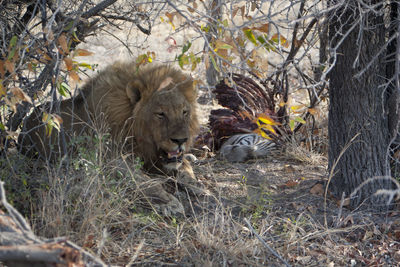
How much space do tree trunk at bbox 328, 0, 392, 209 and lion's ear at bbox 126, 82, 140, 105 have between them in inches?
77.3

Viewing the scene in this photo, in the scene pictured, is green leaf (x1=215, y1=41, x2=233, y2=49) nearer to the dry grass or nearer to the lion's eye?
the dry grass

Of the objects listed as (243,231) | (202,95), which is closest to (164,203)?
(243,231)

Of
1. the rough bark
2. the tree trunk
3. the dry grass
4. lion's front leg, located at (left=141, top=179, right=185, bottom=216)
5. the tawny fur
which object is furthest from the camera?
the tawny fur

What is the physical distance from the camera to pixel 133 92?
5.18 m

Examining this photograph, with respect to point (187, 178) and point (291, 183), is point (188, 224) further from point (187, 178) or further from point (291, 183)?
point (291, 183)

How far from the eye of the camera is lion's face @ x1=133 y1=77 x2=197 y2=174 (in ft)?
16.2

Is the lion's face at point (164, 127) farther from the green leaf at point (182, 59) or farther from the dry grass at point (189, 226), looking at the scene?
the green leaf at point (182, 59)

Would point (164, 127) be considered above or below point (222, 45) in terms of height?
below

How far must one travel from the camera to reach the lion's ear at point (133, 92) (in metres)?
5.14

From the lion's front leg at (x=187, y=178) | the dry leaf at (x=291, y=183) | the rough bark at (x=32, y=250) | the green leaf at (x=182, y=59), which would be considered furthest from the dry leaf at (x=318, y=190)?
the rough bark at (x=32, y=250)

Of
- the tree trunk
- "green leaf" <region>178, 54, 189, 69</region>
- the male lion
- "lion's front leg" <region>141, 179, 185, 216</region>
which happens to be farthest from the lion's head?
the tree trunk

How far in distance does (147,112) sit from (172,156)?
0.52 meters

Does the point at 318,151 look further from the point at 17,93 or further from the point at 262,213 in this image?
the point at 17,93

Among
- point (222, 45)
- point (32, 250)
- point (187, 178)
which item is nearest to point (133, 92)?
point (187, 178)
